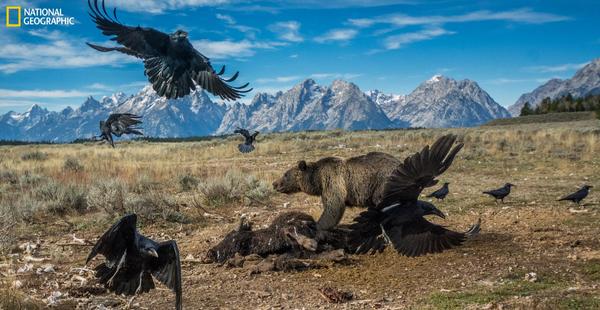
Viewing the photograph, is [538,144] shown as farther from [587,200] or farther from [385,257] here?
[385,257]

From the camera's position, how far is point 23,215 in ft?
32.0

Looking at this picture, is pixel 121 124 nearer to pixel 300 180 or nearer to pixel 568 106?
pixel 300 180

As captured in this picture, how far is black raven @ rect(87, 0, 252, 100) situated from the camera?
12.3ft

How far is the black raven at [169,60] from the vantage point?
12.3ft

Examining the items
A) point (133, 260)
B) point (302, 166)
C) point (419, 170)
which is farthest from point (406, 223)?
point (133, 260)

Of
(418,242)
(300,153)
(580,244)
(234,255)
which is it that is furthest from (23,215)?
(300,153)

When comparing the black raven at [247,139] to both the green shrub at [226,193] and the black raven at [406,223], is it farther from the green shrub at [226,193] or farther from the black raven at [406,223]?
the black raven at [406,223]

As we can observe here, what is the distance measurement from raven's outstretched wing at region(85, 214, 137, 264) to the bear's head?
3.56m

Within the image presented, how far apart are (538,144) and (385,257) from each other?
726 inches

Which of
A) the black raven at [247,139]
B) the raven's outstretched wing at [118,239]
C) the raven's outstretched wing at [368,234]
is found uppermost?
the black raven at [247,139]

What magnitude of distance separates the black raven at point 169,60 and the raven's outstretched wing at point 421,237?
9.05 ft

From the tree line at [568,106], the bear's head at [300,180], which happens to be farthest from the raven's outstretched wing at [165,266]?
the tree line at [568,106]

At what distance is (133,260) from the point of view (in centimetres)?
406

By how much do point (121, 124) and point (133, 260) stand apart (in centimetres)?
162
